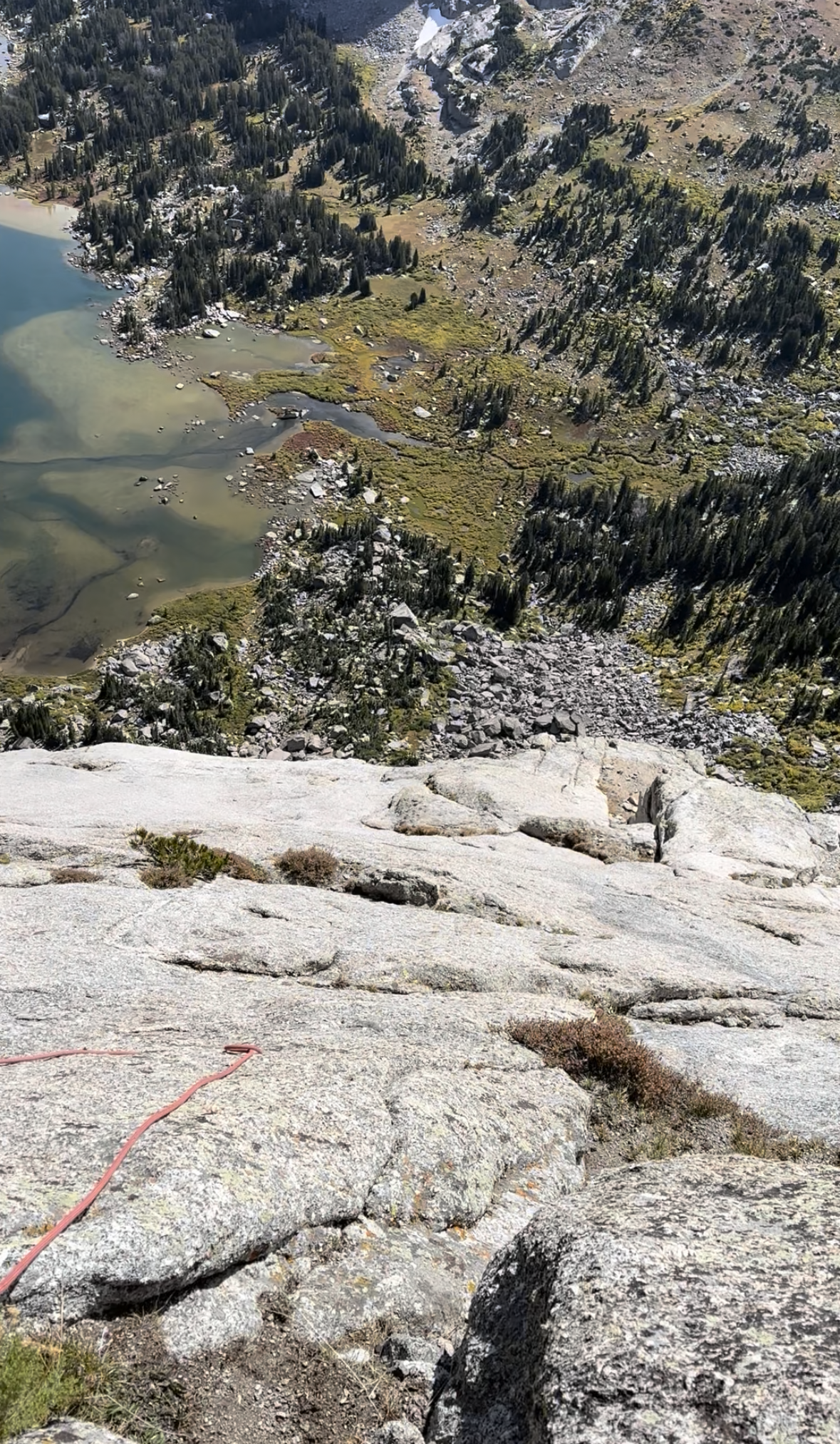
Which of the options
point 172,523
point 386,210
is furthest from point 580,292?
point 172,523

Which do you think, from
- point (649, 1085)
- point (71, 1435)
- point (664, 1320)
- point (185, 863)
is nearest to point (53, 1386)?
point (71, 1435)

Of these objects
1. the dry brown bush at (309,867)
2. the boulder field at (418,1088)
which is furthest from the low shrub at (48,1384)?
the dry brown bush at (309,867)

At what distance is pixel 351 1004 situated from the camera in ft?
37.6

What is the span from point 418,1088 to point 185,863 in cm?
849

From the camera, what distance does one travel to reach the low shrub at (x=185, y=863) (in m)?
15.0

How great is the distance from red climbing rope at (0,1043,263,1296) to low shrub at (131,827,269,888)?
593 cm

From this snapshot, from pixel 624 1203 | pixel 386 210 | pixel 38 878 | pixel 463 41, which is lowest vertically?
pixel 38 878

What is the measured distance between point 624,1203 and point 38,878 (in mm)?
12379

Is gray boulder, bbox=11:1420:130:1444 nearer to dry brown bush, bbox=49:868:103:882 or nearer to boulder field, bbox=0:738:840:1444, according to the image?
boulder field, bbox=0:738:840:1444

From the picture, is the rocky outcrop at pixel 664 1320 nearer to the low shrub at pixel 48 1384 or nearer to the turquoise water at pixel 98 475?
the low shrub at pixel 48 1384

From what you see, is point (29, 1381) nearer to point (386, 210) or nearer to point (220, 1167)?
point (220, 1167)

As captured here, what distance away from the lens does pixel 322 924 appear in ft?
46.2

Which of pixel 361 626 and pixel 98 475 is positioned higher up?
pixel 98 475

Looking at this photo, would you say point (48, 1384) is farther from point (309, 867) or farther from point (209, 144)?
point (209, 144)
